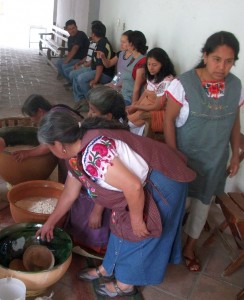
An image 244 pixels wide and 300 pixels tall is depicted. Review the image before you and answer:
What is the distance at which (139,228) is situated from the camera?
1.34 metres

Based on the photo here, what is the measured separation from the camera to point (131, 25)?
4.08 metres

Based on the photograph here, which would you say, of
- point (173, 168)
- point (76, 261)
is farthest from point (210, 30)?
point (76, 261)

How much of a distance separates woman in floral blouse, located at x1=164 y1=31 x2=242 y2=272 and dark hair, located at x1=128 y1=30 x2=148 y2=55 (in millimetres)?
1702

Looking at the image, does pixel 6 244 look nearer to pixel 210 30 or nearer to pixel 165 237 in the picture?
pixel 165 237

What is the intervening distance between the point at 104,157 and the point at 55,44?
19.5 ft

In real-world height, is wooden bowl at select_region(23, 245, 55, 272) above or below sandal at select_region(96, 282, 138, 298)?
above

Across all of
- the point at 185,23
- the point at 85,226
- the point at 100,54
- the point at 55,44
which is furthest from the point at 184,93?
the point at 55,44

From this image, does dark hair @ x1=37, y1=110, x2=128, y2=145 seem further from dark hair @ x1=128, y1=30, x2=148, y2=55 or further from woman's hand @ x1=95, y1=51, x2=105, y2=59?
woman's hand @ x1=95, y1=51, x2=105, y2=59

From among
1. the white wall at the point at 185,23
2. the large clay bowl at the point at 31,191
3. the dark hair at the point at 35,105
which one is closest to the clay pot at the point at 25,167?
the large clay bowl at the point at 31,191

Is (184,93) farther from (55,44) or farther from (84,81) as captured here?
(55,44)

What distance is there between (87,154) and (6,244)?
70 centimetres

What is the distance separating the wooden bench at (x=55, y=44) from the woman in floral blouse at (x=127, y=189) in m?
5.01

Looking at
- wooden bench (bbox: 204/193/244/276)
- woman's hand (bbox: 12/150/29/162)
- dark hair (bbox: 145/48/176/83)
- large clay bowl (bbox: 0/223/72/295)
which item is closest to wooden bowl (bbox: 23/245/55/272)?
large clay bowl (bbox: 0/223/72/295)

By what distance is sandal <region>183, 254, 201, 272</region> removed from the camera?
188 centimetres
